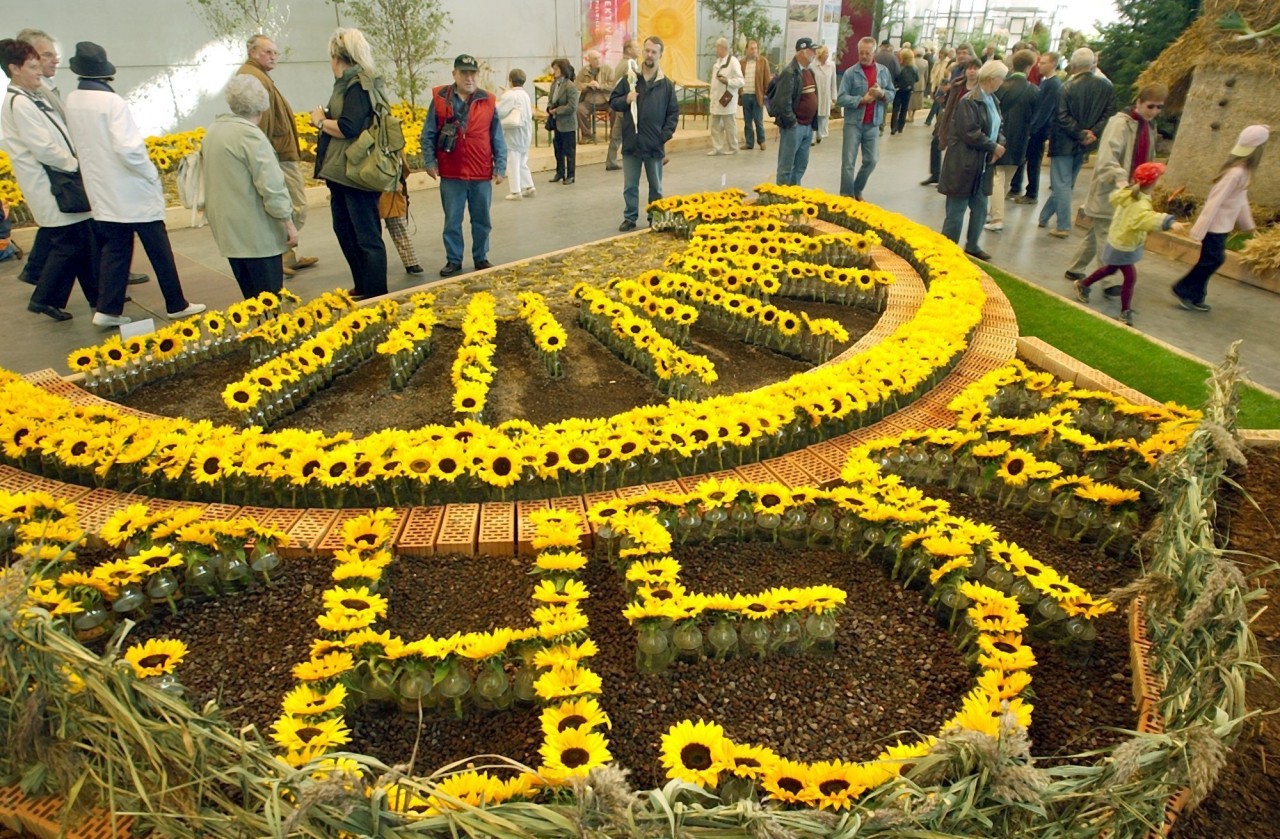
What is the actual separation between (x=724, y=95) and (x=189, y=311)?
479 inches

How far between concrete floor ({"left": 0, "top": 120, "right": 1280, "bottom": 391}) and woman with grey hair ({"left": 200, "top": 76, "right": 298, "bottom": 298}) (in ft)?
5.18

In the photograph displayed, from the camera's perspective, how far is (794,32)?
25.6 m

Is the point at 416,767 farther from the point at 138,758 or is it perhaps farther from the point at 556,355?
the point at 556,355

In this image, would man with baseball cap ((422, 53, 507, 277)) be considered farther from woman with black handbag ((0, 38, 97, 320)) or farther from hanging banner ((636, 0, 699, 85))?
hanging banner ((636, 0, 699, 85))

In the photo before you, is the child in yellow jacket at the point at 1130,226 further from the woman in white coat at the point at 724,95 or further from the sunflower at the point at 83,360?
the woman in white coat at the point at 724,95

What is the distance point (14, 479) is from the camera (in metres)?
3.89

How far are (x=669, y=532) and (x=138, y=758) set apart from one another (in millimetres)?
2057

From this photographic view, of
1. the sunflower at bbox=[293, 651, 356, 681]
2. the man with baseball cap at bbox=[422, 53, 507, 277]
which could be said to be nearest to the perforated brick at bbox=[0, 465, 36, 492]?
Result: the sunflower at bbox=[293, 651, 356, 681]

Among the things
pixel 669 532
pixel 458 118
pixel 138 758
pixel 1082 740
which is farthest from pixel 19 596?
pixel 458 118

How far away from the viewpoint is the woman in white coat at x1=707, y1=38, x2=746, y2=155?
628 inches

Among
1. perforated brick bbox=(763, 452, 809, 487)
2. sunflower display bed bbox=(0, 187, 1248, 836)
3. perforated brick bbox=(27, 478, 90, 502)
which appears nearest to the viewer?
sunflower display bed bbox=(0, 187, 1248, 836)

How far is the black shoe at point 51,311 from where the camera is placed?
6980 mm

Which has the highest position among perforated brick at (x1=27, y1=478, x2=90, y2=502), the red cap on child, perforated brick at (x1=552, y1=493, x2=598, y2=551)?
the red cap on child

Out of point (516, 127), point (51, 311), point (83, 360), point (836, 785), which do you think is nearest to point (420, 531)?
point (836, 785)
